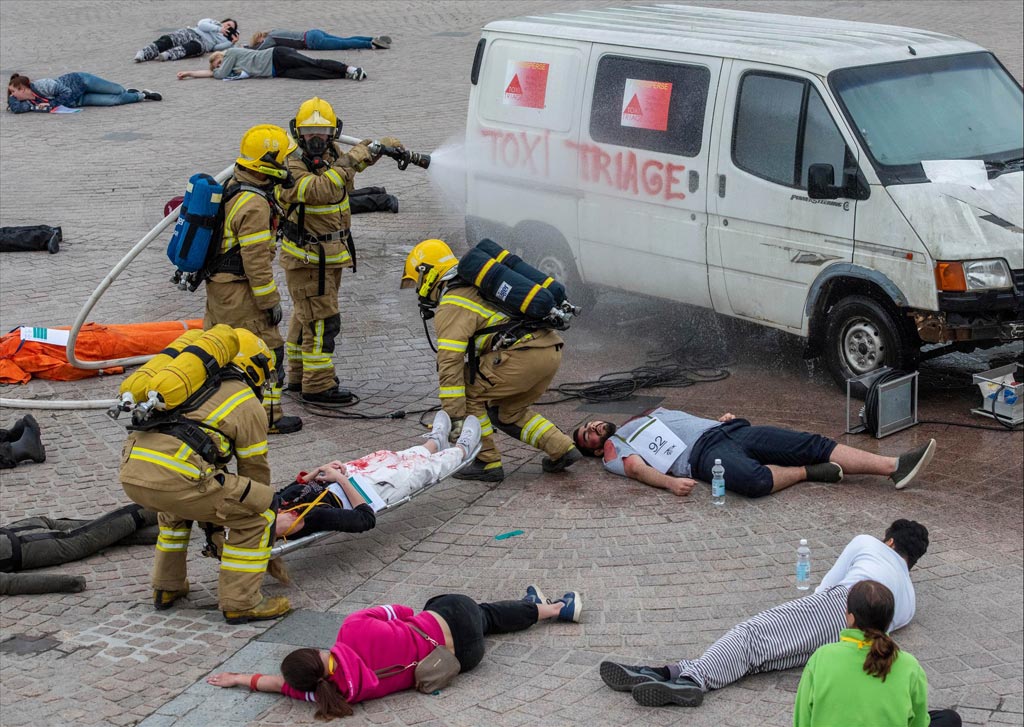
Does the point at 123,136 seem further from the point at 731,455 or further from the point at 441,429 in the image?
the point at 731,455

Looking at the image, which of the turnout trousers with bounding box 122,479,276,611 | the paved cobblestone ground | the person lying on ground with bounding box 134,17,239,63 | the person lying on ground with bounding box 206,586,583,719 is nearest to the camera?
the person lying on ground with bounding box 206,586,583,719

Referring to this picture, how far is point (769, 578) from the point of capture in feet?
23.4

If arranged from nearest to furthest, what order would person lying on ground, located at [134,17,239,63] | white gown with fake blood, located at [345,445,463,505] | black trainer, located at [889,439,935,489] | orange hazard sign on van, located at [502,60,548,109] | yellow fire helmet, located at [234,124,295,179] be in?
white gown with fake blood, located at [345,445,463,505] → black trainer, located at [889,439,935,489] → yellow fire helmet, located at [234,124,295,179] → orange hazard sign on van, located at [502,60,548,109] → person lying on ground, located at [134,17,239,63]

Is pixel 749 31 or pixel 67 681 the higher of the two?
pixel 749 31

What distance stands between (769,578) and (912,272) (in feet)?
9.02

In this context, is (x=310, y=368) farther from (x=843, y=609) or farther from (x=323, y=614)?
(x=843, y=609)

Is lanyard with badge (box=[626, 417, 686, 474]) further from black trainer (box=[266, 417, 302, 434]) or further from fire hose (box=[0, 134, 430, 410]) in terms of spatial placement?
fire hose (box=[0, 134, 430, 410])

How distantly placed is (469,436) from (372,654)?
2.36m

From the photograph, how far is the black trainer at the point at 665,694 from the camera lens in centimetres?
594

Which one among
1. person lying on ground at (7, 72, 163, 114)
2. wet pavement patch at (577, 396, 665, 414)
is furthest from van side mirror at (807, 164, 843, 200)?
person lying on ground at (7, 72, 163, 114)

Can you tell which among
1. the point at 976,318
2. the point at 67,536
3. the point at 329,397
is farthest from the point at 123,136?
the point at 976,318

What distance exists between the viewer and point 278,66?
68.7 ft

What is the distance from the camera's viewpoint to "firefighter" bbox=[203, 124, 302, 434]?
895cm

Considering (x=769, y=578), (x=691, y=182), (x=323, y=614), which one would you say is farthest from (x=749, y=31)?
(x=323, y=614)
